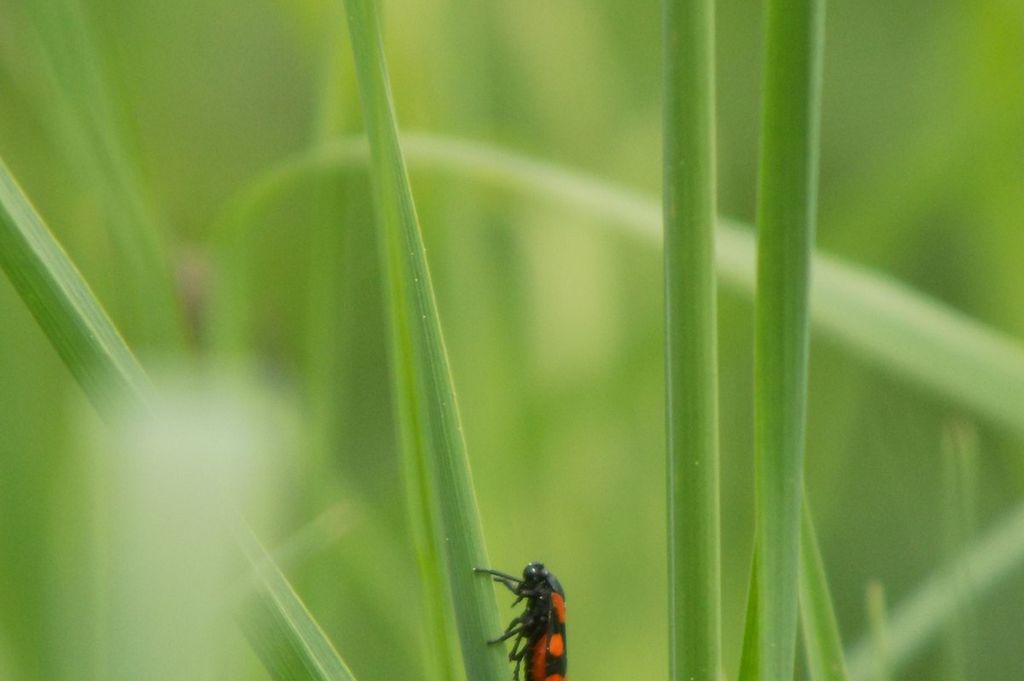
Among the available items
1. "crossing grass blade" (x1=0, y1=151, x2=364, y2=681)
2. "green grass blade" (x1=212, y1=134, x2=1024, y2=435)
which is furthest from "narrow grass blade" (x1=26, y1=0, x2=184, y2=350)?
"crossing grass blade" (x1=0, y1=151, x2=364, y2=681)

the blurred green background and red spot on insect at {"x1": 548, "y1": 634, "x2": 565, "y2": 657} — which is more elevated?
the blurred green background

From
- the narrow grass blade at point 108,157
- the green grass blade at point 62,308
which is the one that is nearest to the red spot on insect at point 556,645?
the narrow grass blade at point 108,157

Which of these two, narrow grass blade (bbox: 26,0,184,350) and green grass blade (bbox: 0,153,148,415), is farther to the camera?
narrow grass blade (bbox: 26,0,184,350)

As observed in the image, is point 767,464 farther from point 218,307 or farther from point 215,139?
point 215,139

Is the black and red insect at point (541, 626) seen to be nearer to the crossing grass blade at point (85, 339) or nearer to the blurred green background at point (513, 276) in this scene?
the blurred green background at point (513, 276)

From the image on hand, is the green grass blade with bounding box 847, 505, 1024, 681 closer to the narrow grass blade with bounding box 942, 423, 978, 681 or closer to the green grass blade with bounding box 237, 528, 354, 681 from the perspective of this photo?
the narrow grass blade with bounding box 942, 423, 978, 681

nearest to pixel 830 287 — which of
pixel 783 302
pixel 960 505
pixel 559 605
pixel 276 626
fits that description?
pixel 960 505
